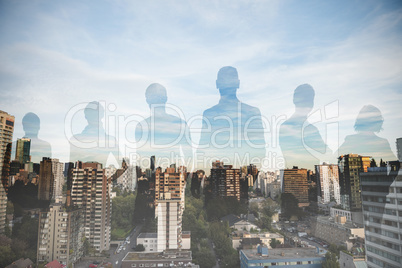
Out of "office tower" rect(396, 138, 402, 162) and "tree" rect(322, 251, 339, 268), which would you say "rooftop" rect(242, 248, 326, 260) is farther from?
"office tower" rect(396, 138, 402, 162)

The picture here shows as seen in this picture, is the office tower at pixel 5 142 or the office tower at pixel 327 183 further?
the office tower at pixel 327 183

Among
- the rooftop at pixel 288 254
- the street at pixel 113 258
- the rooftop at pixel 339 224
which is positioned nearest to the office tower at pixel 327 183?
the rooftop at pixel 339 224

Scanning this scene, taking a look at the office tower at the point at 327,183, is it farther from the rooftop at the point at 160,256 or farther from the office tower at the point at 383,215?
the rooftop at the point at 160,256

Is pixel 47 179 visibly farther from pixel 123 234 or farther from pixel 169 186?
pixel 169 186

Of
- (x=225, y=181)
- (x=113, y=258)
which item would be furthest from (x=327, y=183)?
(x=113, y=258)

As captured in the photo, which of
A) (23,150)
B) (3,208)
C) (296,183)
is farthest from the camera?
(296,183)

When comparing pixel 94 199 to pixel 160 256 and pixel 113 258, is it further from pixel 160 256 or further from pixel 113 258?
pixel 160 256
